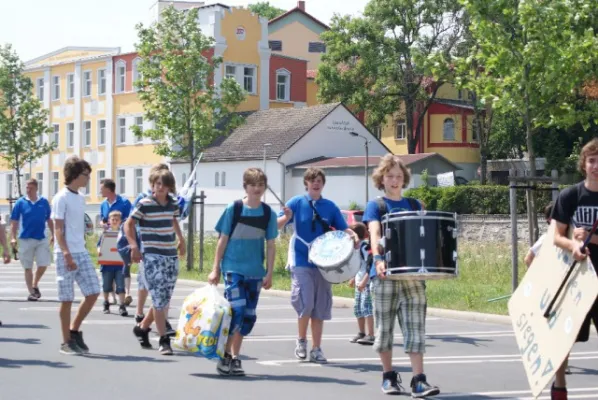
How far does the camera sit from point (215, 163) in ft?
216

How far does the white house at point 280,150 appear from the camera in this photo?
62562 mm

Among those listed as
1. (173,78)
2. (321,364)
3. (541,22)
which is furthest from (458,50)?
(321,364)

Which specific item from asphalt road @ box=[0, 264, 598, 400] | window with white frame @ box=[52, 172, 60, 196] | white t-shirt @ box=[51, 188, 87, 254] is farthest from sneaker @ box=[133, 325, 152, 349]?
window with white frame @ box=[52, 172, 60, 196]

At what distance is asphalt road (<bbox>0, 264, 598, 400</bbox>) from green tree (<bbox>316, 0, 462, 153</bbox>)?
56340 mm

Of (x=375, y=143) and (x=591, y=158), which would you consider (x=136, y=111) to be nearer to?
(x=375, y=143)

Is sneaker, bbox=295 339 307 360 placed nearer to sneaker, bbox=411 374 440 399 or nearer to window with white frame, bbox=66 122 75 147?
sneaker, bbox=411 374 440 399

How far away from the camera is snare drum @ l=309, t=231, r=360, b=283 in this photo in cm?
1116

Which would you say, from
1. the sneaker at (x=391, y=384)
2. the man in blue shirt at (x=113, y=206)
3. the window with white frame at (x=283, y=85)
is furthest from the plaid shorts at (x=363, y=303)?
the window with white frame at (x=283, y=85)

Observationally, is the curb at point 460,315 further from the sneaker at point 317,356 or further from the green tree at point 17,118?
the green tree at point 17,118

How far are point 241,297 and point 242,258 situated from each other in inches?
13.4

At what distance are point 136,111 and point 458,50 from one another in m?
18.8

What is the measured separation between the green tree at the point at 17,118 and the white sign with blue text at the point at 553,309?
4306 centimetres

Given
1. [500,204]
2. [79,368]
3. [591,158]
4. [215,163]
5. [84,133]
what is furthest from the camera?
[84,133]

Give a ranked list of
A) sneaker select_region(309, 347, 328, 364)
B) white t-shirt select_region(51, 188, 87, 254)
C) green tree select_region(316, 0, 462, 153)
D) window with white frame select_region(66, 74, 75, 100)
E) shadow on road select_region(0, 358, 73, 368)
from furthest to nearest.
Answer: window with white frame select_region(66, 74, 75, 100), green tree select_region(316, 0, 462, 153), white t-shirt select_region(51, 188, 87, 254), sneaker select_region(309, 347, 328, 364), shadow on road select_region(0, 358, 73, 368)
